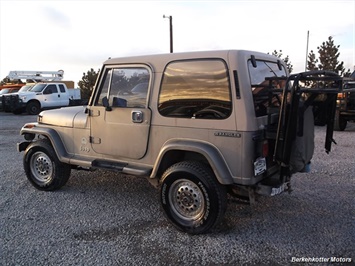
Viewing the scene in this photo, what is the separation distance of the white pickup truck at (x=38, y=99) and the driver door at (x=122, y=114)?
17.5 metres

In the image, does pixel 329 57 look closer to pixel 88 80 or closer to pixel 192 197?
pixel 88 80

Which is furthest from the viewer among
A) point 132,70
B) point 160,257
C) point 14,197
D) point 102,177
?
point 102,177

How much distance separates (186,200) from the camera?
398 cm

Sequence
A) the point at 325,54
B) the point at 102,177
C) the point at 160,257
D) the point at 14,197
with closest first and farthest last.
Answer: the point at 160,257, the point at 14,197, the point at 102,177, the point at 325,54

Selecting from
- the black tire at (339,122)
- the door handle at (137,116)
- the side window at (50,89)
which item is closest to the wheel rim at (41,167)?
the door handle at (137,116)

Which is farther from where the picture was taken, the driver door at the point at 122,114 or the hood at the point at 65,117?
the hood at the point at 65,117

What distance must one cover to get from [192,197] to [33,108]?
19.1 metres

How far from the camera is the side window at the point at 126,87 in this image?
433 centimetres

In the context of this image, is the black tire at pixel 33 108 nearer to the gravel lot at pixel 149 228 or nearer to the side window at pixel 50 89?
the side window at pixel 50 89

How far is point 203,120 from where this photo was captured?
3824 mm

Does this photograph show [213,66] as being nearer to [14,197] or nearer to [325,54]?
[14,197]

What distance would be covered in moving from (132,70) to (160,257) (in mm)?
2342

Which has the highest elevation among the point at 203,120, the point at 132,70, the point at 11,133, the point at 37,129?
the point at 132,70

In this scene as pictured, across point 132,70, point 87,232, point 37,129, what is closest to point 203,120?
point 132,70
